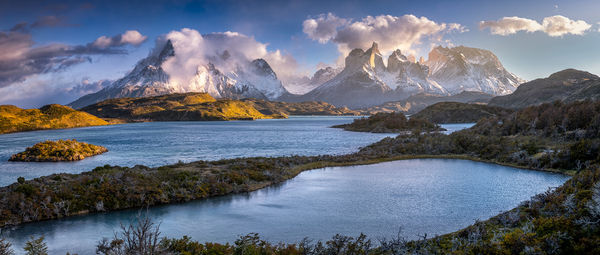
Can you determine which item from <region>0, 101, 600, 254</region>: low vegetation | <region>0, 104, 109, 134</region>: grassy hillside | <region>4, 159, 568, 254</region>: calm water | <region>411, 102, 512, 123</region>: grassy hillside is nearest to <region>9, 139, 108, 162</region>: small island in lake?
<region>0, 101, 600, 254</region>: low vegetation

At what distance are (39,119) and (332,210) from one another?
187 meters

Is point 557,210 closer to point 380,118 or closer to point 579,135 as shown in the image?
point 579,135

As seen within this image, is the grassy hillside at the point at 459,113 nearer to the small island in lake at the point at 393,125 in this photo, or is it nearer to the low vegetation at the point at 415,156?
the small island in lake at the point at 393,125

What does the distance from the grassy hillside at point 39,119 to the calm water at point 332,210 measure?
509ft

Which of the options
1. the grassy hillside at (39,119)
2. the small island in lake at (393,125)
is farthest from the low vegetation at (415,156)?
the grassy hillside at (39,119)

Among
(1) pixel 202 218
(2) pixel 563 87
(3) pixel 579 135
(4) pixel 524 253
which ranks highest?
(2) pixel 563 87

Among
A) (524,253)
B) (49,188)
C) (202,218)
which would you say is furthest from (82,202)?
(524,253)

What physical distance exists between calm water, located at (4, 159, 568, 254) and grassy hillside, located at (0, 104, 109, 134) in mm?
155186

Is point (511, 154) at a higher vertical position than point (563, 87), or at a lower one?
lower

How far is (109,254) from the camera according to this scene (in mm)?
10836

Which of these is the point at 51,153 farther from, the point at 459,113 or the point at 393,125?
the point at 459,113

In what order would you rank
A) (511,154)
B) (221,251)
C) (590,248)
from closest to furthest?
(590,248)
(221,251)
(511,154)

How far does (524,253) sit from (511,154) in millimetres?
31549

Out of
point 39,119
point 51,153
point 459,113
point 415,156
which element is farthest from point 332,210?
point 39,119
